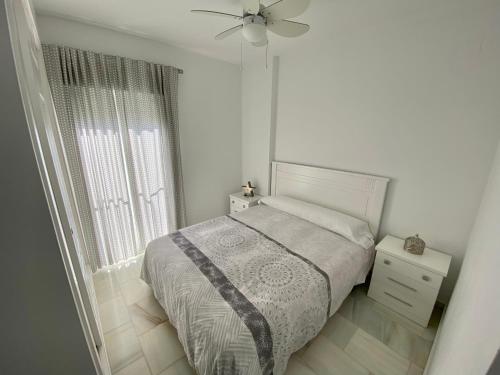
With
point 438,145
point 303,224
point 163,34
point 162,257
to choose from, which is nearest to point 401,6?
point 438,145

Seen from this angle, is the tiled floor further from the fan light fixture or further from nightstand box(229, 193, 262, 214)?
the fan light fixture

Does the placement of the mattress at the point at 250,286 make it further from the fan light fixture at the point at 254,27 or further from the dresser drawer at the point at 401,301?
the fan light fixture at the point at 254,27

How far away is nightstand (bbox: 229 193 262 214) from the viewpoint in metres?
2.98

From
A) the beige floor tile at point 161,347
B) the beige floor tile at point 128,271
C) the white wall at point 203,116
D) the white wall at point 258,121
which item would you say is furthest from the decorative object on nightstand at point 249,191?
the beige floor tile at point 161,347

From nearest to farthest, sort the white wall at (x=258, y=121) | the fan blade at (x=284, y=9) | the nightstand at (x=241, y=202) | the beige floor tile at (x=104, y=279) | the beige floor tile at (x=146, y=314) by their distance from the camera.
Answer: the fan blade at (x=284, y=9) < the beige floor tile at (x=146, y=314) < the beige floor tile at (x=104, y=279) < the white wall at (x=258, y=121) < the nightstand at (x=241, y=202)

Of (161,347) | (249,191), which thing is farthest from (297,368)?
(249,191)

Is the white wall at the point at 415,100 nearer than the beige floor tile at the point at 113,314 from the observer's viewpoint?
Yes

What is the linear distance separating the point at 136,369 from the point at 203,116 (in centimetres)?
270

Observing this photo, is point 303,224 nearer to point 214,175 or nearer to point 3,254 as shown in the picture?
point 214,175

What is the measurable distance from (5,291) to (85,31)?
2.43 m

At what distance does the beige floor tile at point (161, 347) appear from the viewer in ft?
4.65

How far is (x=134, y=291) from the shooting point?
204 centimetres

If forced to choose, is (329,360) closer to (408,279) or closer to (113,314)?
(408,279)

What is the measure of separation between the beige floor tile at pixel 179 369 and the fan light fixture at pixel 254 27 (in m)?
2.33
